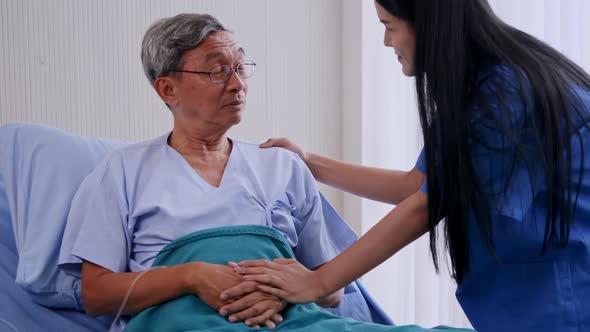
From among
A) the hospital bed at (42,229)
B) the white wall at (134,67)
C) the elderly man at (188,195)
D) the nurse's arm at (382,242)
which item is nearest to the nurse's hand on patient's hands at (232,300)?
the elderly man at (188,195)

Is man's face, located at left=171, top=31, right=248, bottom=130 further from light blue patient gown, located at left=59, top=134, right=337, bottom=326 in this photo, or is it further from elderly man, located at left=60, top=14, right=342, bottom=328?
light blue patient gown, located at left=59, top=134, right=337, bottom=326

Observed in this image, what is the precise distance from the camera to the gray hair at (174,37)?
1.85m

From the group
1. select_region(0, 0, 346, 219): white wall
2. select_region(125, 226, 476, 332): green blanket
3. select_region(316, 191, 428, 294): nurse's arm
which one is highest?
select_region(0, 0, 346, 219): white wall

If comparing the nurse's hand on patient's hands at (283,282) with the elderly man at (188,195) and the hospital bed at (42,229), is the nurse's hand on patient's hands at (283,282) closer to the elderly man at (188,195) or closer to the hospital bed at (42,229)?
the elderly man at (188,195)

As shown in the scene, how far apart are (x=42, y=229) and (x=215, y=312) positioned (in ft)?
1.52

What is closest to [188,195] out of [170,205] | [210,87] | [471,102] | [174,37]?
[170,205]

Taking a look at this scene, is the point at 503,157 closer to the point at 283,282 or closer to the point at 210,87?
the point at 283,282

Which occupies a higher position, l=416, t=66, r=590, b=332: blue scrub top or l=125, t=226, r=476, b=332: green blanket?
l=416, t=66, r=590, b=332: blue scrub top

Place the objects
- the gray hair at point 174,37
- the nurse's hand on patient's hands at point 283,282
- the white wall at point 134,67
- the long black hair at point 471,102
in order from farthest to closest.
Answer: the white wall at point 134,67 < the gray hair at point 174,37 < the nurse's hand on patient's hands at point 283,282 < the long black hair at point 471,102

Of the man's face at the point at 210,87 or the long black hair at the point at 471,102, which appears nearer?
the long black hair at the point at 471,102

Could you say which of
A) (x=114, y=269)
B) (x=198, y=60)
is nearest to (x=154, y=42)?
(x=198, y=60)

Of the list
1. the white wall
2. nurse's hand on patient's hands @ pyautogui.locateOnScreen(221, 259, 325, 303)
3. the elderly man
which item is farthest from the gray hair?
the white wall

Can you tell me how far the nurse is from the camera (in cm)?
136

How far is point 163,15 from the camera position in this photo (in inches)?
111
